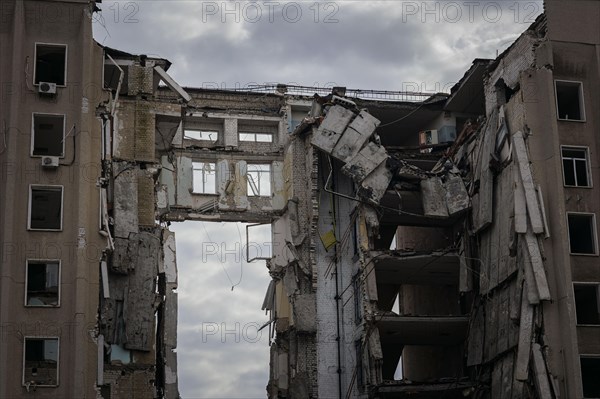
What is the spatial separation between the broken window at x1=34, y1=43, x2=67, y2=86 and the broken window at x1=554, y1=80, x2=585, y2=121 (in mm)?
18805

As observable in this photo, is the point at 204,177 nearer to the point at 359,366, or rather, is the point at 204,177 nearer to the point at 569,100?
the point at 359,366

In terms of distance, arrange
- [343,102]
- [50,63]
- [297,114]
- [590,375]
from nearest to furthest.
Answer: [590,375], [50,63], [343,102], [297,114]

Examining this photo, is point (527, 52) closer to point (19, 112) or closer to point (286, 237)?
point (286, 237)

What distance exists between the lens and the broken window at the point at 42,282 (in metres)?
36.4

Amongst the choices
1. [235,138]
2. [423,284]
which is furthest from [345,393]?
[235,138]

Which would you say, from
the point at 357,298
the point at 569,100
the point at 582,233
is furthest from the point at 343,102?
the point at 582,233

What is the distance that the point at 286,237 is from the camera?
2045 inches

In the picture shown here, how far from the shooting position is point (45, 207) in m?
37.8

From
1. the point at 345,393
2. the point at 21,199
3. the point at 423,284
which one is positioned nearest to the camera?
the point at 21,199

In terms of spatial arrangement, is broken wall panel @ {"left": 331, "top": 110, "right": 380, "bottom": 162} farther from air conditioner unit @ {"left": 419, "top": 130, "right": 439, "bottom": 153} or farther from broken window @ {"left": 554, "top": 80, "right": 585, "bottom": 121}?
broken window @ {"left": 554, "top": 80, "right": 585, "bottom": 121}

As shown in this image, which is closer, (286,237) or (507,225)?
(507,225)

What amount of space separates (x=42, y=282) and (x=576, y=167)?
20.3 metres

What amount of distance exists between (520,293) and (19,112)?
19571 mm

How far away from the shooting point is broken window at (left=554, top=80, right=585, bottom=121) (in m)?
42.4
